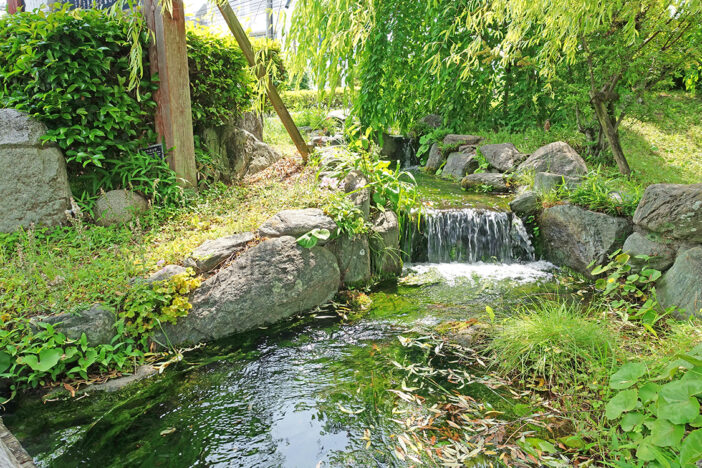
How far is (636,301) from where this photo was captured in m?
4.07

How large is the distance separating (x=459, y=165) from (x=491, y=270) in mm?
3762

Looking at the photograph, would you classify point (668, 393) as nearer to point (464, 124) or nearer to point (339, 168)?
point (339, 168)

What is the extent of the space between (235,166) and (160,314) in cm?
346

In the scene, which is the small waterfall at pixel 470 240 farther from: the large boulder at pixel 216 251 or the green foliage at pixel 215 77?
the green foliage at pixel 215 77

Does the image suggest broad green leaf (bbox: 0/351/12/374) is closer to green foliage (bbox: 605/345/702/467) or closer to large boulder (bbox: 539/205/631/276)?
green foliage (bbox: 605/345/702/467)

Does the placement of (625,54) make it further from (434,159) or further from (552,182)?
(434,159)

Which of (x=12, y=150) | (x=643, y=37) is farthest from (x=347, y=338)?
(x=643, y=37)

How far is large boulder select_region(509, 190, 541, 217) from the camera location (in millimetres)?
5605

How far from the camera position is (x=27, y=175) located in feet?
13.5

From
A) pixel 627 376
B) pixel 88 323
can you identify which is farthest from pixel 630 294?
pixel 88 323

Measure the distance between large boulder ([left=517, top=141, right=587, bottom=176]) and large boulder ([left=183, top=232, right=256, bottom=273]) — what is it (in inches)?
188

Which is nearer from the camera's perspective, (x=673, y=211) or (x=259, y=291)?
(x=259, y=291)

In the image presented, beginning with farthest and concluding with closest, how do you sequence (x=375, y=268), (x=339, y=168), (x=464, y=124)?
(x=464, y=124), (x=339, y=168), (x=375, y=268)

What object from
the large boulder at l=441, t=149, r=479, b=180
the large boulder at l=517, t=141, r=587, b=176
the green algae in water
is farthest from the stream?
the large boulder at l=441, t=149, r=479, b=180
